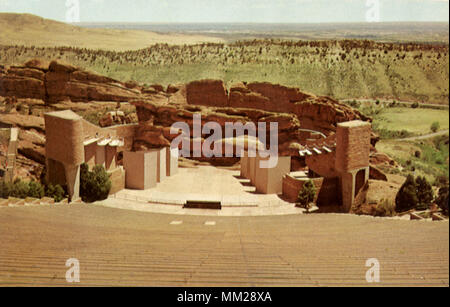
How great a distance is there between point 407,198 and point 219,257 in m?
11.4

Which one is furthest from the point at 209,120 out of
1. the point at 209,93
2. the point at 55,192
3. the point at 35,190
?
the point at 35,190

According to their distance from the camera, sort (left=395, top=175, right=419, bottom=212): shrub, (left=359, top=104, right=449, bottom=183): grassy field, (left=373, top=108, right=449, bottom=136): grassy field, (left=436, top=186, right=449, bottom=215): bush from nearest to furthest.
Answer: (left=436, top=186, right=449, bottom=215): bush, (left=395, top=175, right=419, bottom=212): shrub, (left=359, top=104, right=449, bottom=183): grassy field, (left=373, top=108, right=449, bottom=136): grassy field

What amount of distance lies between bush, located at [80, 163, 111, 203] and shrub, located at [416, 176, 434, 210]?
452 inches

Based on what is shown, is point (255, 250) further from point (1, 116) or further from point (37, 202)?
point (1, 116)

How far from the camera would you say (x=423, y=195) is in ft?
50.8

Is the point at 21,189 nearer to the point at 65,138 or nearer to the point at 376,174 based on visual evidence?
the point at 65,138

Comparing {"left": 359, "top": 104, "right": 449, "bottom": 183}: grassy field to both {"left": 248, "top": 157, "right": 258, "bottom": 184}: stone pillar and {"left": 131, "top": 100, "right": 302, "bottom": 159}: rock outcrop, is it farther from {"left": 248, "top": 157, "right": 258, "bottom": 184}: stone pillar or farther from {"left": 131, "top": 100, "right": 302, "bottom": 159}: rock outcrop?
{"left": 248, "top": 157, "right": 258, "bottom": 184}: stone pillar

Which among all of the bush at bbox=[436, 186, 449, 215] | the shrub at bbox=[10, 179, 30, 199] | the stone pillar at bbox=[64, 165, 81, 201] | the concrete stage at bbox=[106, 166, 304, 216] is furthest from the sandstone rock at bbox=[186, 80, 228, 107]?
the bush at bbox=[436, 186, 449, 215]

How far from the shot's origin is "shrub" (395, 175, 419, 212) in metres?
15.5

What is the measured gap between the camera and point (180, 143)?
80.5 ft

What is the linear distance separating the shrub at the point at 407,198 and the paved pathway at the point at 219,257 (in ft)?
25.4

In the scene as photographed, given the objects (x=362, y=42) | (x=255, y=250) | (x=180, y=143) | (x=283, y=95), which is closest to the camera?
(x=255, y=250)
